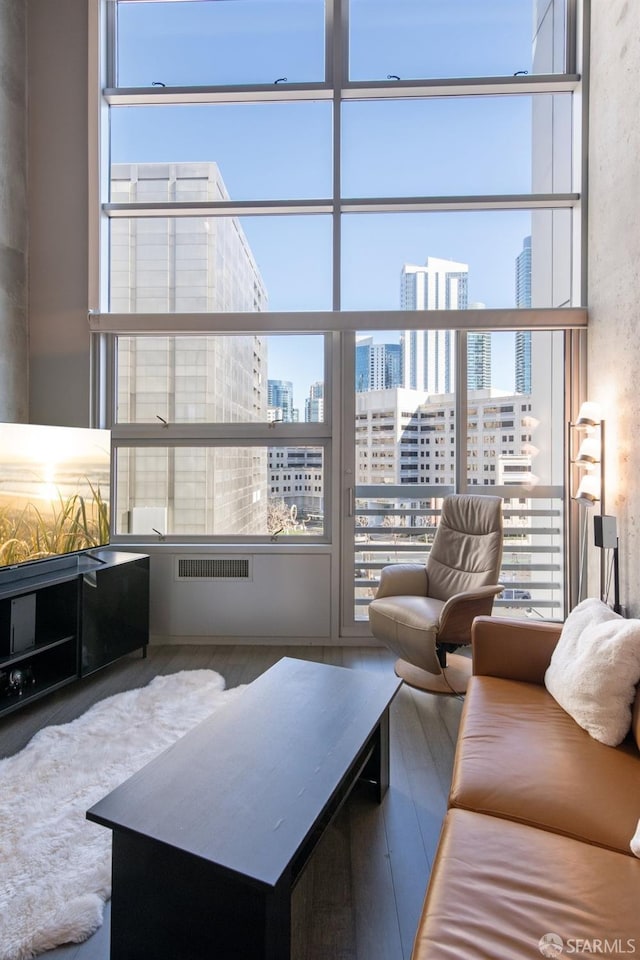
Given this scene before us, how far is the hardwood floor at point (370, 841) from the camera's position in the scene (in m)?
1.26

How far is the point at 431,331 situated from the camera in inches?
135

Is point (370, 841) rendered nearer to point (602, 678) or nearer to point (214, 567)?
point (602, 678)

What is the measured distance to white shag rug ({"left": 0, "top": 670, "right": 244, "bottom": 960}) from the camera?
4.23 feet

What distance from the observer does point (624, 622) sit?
1615mm

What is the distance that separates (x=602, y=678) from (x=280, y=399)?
266 cm

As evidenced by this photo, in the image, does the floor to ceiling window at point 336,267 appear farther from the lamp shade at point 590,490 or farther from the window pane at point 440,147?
the lamp shade at point 590,490

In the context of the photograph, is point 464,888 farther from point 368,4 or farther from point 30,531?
point 368,4

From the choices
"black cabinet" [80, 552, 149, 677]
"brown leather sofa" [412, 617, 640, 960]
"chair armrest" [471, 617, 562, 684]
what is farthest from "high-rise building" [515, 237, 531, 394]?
"black cabinet" [80, 552, 149, 677]

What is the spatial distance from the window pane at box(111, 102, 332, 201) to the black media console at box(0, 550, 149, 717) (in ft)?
9.01

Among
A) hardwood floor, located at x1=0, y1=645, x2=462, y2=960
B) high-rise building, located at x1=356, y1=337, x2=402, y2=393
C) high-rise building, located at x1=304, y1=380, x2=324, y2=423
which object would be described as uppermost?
high-rise building, located at x1=356, y1=337, x2=402, y2=393

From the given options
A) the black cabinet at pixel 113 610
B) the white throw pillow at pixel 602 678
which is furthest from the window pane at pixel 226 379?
the white throw pillow at pixel 602 678

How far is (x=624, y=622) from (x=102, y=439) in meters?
2.94

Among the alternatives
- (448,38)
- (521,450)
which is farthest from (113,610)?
(448,38)

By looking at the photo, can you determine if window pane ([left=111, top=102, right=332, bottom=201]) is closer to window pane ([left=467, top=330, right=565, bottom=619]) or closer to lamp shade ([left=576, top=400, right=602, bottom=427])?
window pane ([left=467, top=330, right=565, bottom=619])
